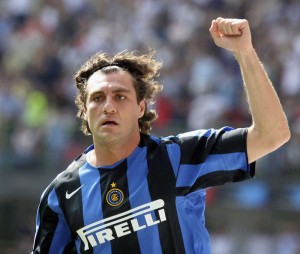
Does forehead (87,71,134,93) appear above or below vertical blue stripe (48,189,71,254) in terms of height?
above

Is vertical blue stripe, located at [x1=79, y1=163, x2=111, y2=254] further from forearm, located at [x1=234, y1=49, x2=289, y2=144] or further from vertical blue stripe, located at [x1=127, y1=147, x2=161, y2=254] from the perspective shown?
forearm, located at [x1=234, y1=49, x2=289, y2=144]

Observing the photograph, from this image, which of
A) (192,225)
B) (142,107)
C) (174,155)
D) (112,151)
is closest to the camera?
(192,225)

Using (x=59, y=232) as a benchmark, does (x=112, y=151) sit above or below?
above

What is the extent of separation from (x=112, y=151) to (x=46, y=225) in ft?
1.65

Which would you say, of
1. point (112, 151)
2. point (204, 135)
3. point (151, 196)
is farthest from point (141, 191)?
point (204, 135)

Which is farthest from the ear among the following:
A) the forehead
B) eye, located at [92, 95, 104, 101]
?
eye, located at [92, 95, 104, 101]

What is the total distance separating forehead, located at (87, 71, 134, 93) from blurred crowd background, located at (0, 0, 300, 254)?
7.79 metres

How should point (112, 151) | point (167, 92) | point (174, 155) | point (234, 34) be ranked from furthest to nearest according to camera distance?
point (167, 92), point (112, 151), point (174, 155), point (234, 34)

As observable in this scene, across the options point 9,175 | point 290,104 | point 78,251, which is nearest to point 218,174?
point 78,251

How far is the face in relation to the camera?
15.2 feet

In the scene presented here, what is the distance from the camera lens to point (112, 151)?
475cm

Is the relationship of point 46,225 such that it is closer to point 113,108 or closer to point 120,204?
point 120,204

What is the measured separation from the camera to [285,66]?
13.3 m

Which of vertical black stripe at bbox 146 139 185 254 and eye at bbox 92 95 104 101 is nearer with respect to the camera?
vertical black stripe at bbox 146 139 185 254
